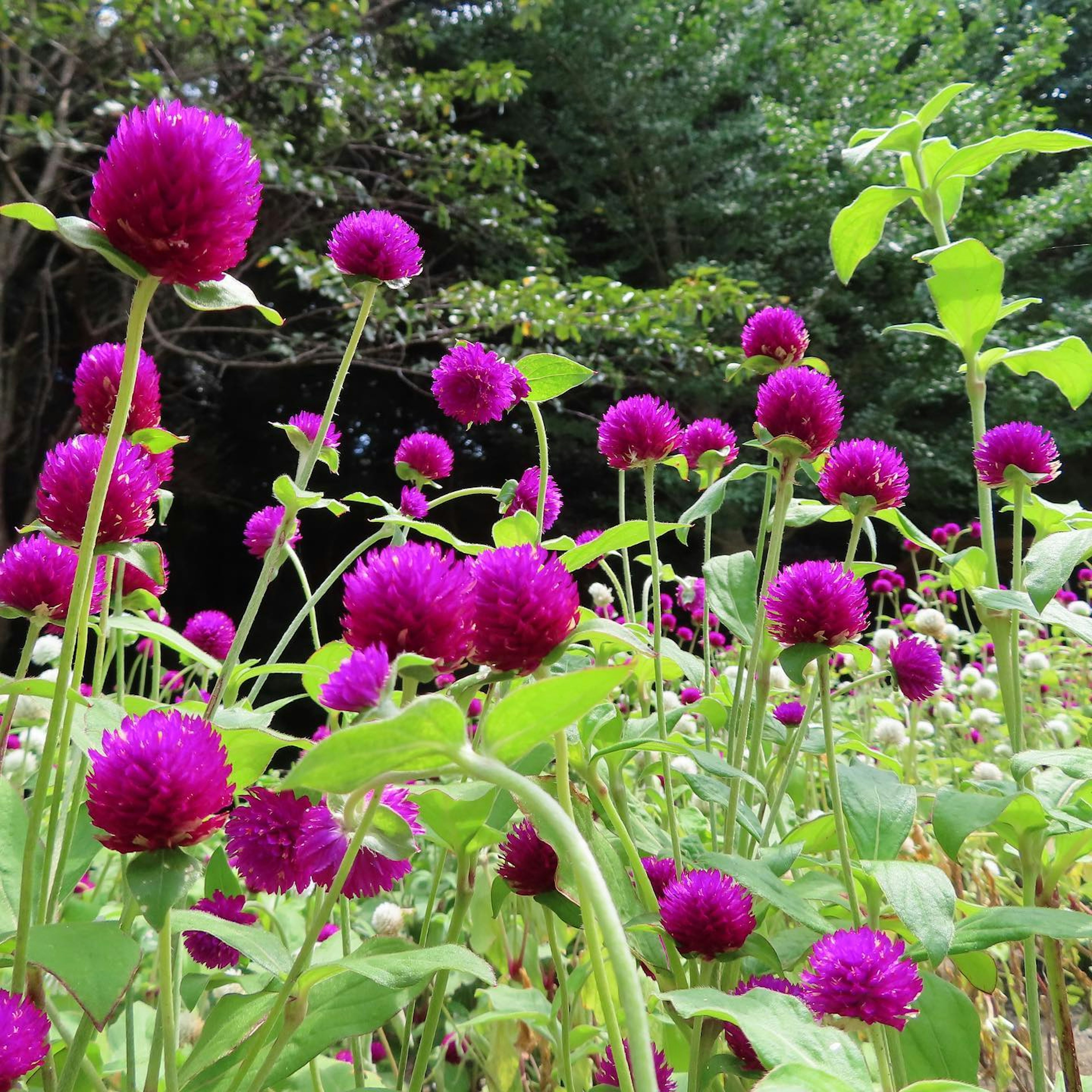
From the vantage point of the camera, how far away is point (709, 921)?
48 centimetres

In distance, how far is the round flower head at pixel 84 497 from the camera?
0.50 m

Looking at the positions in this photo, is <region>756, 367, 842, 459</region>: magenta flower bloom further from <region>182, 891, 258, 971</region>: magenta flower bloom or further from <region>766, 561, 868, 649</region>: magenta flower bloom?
<region>182, 891, 258, 971</region>: magenta flower bloom

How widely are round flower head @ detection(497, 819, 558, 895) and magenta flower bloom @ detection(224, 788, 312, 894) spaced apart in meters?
0.13

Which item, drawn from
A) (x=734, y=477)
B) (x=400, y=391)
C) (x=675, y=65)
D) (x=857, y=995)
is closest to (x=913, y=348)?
(x=675, y=65)

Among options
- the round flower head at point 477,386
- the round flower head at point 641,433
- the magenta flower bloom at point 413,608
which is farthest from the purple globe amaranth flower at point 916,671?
the magenta flower bloom at point 413,608

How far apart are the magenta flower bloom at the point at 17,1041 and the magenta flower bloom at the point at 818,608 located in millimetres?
475

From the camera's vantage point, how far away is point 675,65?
20.5ft

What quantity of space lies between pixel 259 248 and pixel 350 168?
603 mm

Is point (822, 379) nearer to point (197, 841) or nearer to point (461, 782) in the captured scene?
point (461, 782)

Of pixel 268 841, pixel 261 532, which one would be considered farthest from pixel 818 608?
pixel 261 532

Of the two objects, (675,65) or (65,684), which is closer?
(65,684)

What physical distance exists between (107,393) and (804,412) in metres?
0.54

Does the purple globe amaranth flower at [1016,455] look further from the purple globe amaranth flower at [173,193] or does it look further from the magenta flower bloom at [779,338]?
the purple globe amaranth flower at [173,193]

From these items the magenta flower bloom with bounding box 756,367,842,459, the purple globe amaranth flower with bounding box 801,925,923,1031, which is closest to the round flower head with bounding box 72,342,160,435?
the magenta flower bloom with bounding box 756,367,842,459
